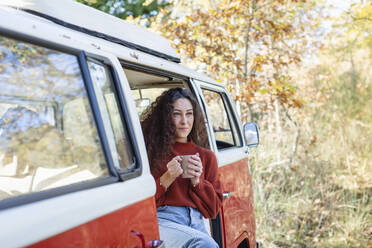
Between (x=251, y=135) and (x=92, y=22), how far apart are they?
2.40 m

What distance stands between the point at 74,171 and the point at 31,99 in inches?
26.9

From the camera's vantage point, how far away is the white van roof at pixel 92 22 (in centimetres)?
206

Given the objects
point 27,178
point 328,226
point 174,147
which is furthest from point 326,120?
point 27,178

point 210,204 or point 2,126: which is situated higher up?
point 2,126

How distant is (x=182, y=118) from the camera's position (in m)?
3.11

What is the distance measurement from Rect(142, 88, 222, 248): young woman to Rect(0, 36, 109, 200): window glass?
80 centimetres

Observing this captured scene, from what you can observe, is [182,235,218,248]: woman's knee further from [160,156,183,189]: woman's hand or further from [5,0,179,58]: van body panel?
[5,0,179,58]: van body panel

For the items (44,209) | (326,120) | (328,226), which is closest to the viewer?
(44,209)

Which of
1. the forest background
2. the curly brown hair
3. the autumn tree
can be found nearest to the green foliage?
the forest background

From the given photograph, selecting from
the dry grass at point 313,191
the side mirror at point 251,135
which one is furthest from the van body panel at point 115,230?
the dry grass at point 313,191

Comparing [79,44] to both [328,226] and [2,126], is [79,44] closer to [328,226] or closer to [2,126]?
[2,126]

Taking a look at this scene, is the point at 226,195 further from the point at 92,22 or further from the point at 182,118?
the point at 92,22

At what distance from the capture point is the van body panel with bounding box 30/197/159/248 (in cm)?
145

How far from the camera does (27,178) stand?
249 cm
